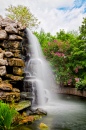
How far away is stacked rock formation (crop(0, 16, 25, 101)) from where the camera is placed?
1252 cm

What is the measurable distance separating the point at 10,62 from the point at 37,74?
18.7ft

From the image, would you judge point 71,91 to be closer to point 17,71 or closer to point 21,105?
point 17,71

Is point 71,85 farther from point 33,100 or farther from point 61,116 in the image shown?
point 61,116

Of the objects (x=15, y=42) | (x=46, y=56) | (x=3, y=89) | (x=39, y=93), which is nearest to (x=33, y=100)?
(x=39, y=93)

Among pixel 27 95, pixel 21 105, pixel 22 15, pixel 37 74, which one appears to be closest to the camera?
pixel 21 105

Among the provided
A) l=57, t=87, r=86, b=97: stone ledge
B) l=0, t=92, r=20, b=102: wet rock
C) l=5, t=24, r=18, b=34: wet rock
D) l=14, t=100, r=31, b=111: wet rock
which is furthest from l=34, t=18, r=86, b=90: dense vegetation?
l=0, t=92, r=20, b=102: wet rock

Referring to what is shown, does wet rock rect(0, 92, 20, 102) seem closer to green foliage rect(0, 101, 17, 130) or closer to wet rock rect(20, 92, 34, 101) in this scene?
wet rock rect(20, 92, 34, 101)

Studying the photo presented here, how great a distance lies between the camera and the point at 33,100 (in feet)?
48.5

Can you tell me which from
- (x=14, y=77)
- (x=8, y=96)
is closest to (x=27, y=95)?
(x=14, y=77)

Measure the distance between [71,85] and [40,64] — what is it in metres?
4.56

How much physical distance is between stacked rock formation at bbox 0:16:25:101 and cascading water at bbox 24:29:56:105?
1188mm

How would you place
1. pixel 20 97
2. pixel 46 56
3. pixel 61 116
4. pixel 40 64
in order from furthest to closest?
pixel 46 56
pixel 40 64
pixel 20 97
pixel 61 116

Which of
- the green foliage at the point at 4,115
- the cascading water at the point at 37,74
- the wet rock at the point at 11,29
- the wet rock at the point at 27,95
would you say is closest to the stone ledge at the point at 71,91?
the cascading water at the point at 37,74

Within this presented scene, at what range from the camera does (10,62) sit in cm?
1430
